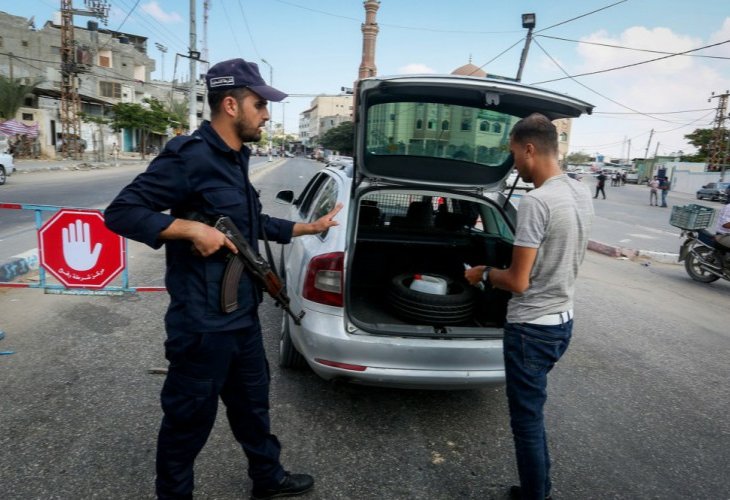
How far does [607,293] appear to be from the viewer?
6574 millimetres

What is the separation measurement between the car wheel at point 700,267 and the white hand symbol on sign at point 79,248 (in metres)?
8.35

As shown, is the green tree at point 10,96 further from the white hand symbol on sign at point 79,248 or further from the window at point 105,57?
the white hand symbol on sign at point 79,248

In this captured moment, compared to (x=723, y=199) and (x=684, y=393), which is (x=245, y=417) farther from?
(x=723, y=199)

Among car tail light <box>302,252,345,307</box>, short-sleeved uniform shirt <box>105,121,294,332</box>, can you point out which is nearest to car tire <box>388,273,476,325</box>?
car tail light <box>302,252,345,307</box>

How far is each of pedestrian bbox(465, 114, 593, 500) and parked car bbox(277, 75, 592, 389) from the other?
68 centimetres

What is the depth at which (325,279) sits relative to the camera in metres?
2.80

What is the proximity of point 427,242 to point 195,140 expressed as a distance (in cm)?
283

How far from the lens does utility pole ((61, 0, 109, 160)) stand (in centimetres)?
3088

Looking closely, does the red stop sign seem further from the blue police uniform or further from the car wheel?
the car wheel

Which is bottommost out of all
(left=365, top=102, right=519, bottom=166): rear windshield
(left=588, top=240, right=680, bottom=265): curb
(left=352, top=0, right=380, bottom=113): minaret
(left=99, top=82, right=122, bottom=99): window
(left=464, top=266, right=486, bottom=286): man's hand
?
(left=588, top=240, right=680, bottom=265): curb

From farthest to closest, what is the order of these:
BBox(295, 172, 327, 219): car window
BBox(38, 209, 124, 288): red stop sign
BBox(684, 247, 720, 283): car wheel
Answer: BBox(684, 247, 720, 283): car wheel < BBox(295, 172, 327, 219): car window < BBox(38, 209, 124, 288): red stop sign

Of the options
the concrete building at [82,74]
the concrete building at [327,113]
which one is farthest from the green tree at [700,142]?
the concrete building at [327,113]

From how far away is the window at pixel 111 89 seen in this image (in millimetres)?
48906

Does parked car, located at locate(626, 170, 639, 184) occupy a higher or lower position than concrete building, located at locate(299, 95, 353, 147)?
lower
